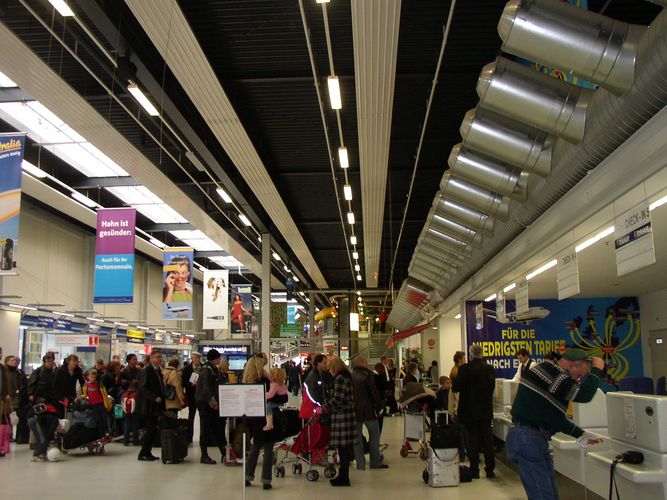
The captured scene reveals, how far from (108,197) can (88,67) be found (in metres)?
9.93

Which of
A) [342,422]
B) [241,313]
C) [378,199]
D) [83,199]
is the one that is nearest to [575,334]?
[378,199]

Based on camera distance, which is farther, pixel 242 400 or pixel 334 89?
pixel 334 89

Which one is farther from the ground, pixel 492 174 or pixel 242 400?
pixel 492 174

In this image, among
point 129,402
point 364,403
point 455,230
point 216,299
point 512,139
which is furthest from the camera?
point 216,299

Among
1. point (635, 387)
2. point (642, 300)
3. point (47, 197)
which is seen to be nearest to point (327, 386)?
point (635, 387)

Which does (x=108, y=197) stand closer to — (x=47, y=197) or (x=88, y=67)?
(x=47, y=197)

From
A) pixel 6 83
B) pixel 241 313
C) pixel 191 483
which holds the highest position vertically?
pixel 6 83

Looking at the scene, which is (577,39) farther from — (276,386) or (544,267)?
(276,386)

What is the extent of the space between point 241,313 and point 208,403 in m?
13.1

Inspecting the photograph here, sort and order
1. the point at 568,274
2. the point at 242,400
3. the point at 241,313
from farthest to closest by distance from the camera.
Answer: the point at 241,313 → the point at 242,400 → the point at 568,274

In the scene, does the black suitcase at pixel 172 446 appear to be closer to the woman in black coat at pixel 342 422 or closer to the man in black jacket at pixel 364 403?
the man in black jacket at pixel 364 403

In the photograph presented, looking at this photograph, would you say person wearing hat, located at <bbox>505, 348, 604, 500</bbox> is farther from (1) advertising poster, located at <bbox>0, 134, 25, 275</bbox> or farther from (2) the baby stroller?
(1) advertising poster, located at <bbox>0, 134, 25, 275</bbox>

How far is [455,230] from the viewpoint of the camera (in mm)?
9062

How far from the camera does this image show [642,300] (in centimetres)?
1330
